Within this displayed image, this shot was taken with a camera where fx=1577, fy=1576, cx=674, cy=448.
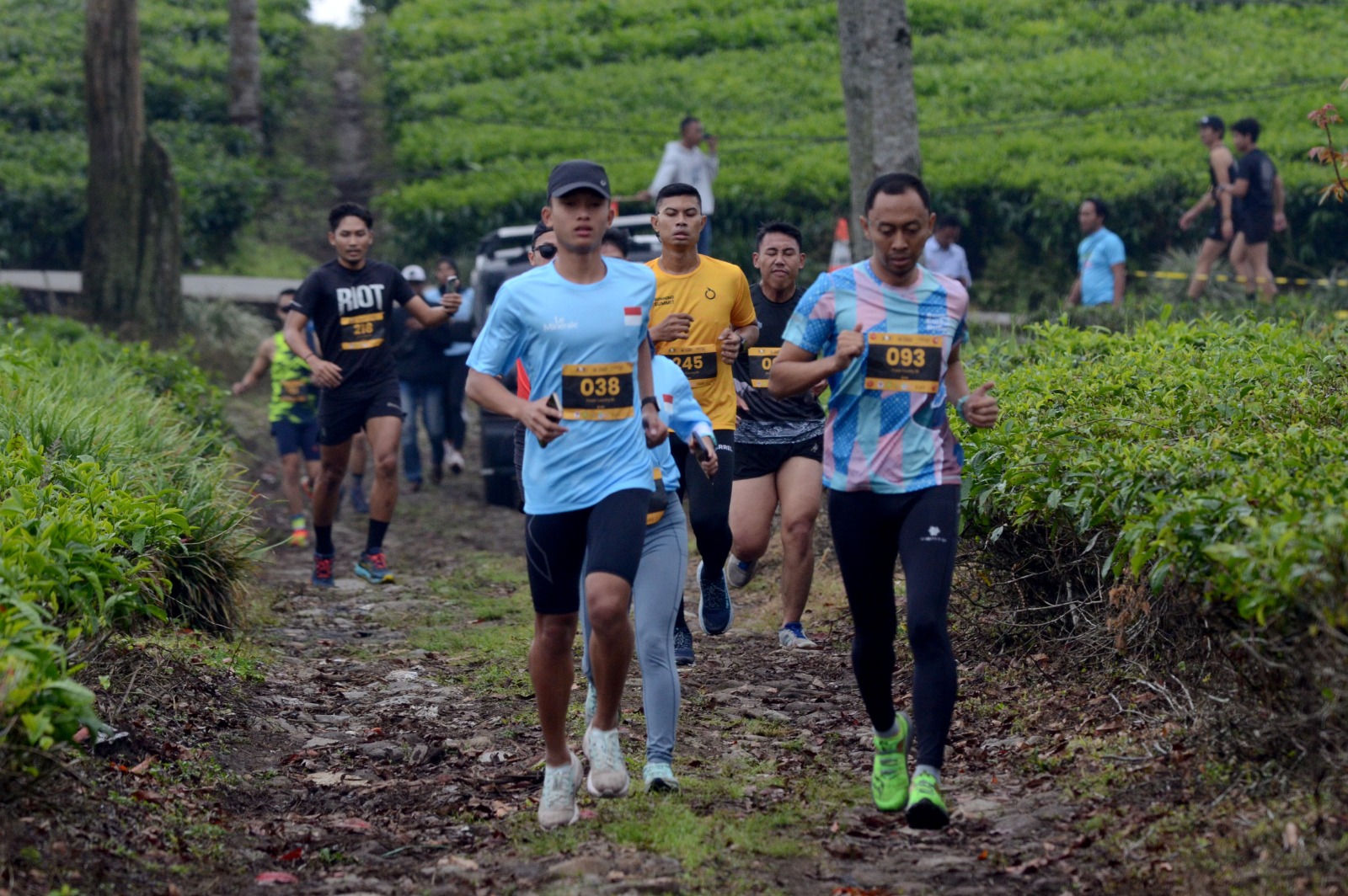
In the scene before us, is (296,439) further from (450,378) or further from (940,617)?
(940,617)

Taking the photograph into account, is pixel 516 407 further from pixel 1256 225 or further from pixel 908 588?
pixel 1256 225

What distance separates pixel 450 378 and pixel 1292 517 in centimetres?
1178

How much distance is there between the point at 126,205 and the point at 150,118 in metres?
10.2

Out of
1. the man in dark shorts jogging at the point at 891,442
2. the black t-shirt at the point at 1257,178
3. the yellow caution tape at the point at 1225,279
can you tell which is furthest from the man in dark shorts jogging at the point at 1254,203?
the man in dark shorts jogging at the point at 891,442

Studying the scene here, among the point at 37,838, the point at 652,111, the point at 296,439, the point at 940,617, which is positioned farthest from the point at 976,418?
the point at 652,111

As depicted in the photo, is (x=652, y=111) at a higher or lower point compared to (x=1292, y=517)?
higher

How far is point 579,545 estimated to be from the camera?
527 cm

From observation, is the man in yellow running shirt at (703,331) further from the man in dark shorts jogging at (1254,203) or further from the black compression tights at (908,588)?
the man in dark shorts jogging at (1254,203)

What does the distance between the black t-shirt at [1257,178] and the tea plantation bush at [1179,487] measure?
6756mm

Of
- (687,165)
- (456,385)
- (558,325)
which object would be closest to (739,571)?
(558,325)

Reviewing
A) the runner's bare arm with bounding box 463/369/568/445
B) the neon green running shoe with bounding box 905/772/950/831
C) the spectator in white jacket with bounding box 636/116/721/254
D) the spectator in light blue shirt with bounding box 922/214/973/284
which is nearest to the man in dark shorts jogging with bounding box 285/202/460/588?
the runner's bare arm with bounding box 463/369/568/445

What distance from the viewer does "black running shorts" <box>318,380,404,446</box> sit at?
9.84 metres

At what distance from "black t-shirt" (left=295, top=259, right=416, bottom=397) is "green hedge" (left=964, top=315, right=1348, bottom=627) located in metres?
3.78

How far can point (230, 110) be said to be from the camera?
26609 mm
